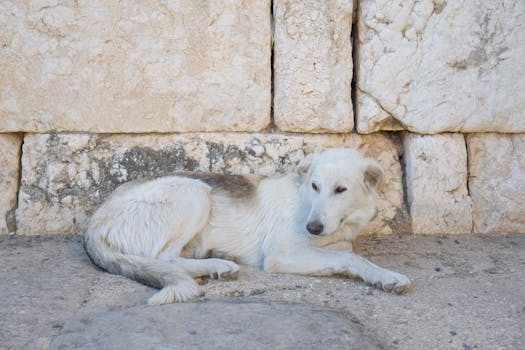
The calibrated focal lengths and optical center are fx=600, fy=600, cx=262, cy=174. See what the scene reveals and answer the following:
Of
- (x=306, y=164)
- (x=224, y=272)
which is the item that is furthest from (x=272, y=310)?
(x=306, y=164)

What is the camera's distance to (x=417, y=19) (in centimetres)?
508

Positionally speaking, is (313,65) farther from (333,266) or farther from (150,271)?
(150,271)

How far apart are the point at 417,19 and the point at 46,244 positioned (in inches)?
144

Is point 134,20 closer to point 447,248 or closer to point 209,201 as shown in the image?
point 209,201

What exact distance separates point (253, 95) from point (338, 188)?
126 centimetres

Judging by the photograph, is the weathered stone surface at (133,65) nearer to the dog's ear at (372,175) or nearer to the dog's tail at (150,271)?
the dog's ear at (372,175)

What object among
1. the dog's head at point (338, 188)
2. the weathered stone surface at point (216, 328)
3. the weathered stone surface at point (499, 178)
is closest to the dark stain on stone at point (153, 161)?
the dog's head at point (338, 188)

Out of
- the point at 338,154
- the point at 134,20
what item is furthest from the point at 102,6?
the point at 338,154

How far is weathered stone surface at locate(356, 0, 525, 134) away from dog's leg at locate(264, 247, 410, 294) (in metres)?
1.43

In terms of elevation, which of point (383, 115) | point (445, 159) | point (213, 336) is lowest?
point (213, 336)

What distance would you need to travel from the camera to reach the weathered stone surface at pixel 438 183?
207 inches

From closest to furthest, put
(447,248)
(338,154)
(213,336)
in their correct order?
(213,336), (338,154), (447,248)

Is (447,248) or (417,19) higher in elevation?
(417,19)

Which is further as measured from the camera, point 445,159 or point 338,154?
point 445,159
